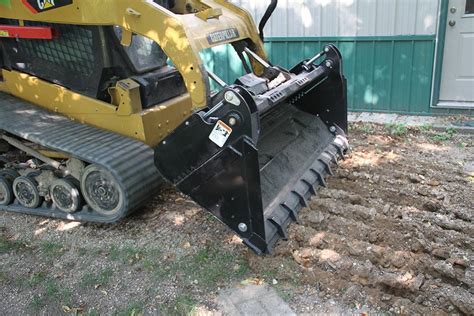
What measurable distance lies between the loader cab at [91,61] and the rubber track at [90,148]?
0.35m

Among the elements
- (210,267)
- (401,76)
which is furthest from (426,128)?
(210,267)

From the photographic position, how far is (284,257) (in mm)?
3305

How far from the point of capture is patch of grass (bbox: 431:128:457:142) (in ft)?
19.2

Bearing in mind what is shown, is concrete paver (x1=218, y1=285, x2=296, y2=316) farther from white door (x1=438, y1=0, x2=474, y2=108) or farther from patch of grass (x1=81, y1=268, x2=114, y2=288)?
white door (x1=438, y1=0, x2=474, y2=108)

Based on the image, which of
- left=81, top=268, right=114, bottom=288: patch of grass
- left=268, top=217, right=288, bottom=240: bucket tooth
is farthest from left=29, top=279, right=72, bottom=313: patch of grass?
left=268, top=217, right=288, bottom=240: bucket tooth

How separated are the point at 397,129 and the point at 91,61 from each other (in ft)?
12.8

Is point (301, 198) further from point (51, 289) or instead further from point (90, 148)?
point (51, 289)

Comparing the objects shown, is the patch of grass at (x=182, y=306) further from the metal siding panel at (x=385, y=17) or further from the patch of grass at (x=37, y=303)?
the metal siding panel at (x=385, y=17)

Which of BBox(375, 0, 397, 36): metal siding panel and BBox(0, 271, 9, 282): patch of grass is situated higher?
BBox(375, 0, 397, 36): metal siding panel

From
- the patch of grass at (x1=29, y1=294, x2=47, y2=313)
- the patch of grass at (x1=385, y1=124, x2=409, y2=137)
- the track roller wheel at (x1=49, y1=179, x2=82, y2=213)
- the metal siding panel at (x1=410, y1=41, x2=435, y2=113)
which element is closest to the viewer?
the patch of grass at (x1=29, y1=294, x2=47, y2=313)

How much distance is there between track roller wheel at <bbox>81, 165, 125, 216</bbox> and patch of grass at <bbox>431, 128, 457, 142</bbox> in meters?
3.96

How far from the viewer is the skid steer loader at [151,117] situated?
127 inches

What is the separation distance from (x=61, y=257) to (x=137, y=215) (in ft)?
2.35

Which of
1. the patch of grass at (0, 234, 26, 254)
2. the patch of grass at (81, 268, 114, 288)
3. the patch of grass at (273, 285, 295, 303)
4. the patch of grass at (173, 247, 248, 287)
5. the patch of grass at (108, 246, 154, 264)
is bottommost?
the patch of grass at (0, 234, 26, 254)
